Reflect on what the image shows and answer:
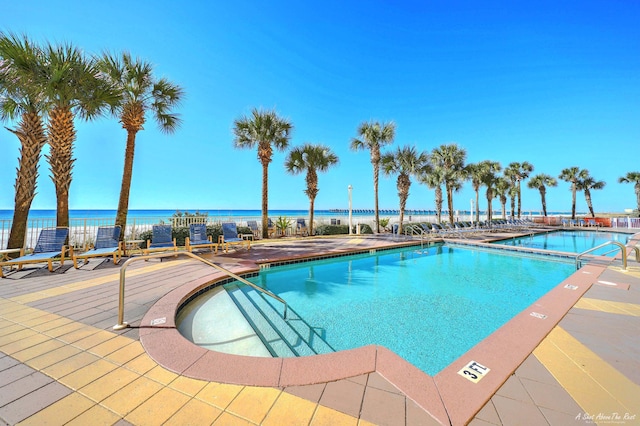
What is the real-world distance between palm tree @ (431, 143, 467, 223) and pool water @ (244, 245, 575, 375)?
34.4 feet

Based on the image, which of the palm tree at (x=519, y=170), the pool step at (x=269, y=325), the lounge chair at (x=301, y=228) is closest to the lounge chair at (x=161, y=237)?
the pool step at (x=269, y=325)

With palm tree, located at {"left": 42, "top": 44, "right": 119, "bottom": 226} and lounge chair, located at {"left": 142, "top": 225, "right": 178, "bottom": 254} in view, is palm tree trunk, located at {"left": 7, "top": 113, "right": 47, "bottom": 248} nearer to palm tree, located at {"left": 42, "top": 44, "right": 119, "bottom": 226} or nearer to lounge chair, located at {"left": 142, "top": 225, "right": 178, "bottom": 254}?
palm tree, located at {"left": 42, "top": 44, "right": 119, "bottom": 226}

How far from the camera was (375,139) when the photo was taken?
15312 mm

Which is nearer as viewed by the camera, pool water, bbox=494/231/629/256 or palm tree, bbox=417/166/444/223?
pool water, bbox=494/231/629/256

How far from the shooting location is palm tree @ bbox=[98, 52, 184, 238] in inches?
307

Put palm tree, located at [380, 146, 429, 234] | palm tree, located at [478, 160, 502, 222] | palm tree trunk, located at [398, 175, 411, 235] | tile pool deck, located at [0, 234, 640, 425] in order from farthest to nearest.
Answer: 1. palm tree, located at [478, 160, 502, 222]
2. palm tree trunk, located at [398, 175, 411, 235]
3. palm tree, located at [380, 146, 429, 234]
4. tile pool deck, located at [0, 234, 640, 425]

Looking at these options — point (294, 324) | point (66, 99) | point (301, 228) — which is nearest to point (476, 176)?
point (301, 228)

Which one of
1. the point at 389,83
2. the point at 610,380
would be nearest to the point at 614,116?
the point at 389,83

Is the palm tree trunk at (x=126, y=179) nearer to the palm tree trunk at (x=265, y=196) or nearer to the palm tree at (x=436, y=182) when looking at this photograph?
the palm tree trunk at (x=265, y=196)

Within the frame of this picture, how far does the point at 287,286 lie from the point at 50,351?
3.80 m

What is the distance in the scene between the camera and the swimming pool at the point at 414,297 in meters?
3.36

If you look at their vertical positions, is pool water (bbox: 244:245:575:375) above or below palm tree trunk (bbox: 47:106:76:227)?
below

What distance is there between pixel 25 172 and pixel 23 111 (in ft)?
5.75

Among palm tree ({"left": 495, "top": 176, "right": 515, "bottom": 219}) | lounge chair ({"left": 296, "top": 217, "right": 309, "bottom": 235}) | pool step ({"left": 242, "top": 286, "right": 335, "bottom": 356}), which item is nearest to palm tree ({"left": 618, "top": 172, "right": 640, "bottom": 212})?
palm tree ({"left": 495, "top": 176, "right": 515, "bottom": 219})
